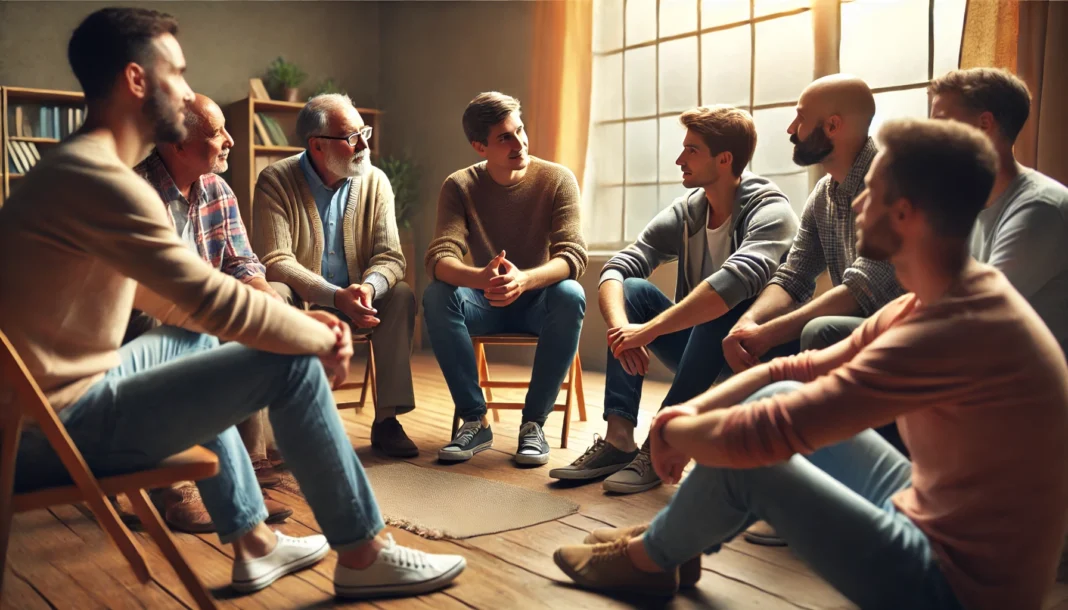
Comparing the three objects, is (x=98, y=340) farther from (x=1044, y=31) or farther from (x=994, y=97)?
(x=1044, y=31)

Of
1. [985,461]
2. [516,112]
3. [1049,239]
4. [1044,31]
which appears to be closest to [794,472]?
[985,461]

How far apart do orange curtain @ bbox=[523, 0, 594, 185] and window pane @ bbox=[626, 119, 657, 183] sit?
276 mm

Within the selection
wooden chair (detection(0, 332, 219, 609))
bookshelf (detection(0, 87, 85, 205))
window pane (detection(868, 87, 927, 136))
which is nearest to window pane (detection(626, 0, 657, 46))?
window pane (detection(868, 87, 927, 136))

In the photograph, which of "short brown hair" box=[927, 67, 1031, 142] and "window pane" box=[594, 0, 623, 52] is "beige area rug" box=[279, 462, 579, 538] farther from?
"window pane" box=[594, 0, 623, 52]

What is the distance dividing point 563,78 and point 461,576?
3652 millimetres

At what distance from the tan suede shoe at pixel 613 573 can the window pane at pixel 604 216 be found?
3512 mm

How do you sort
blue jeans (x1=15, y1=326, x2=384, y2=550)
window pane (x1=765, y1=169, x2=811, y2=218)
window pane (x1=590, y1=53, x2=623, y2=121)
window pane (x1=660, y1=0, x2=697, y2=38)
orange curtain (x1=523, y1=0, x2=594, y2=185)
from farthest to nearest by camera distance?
window pane (x1=590, y1=53, x2=623, y2=121), orange curtain (x1=523, y1=0, x2=594, y2=185), window pane (x1=660, y1=0, x2=697, y2=38), window pane (x1=765, y1=169, x2=811, y2=218), blue jeans (x1=15, y1=326, x2=384, y2=550)

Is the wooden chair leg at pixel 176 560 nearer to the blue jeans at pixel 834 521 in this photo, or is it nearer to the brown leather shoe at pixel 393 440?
the blue jeans at pixel 834 521

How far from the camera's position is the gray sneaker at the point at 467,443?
2945 mm

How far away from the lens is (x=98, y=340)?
149cm

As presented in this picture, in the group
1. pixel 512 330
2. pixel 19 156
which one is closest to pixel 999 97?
pixel 512 330

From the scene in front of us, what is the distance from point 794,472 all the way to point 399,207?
4902mm

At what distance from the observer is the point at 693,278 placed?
9.43ft

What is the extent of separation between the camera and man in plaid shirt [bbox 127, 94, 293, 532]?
7.57ft
